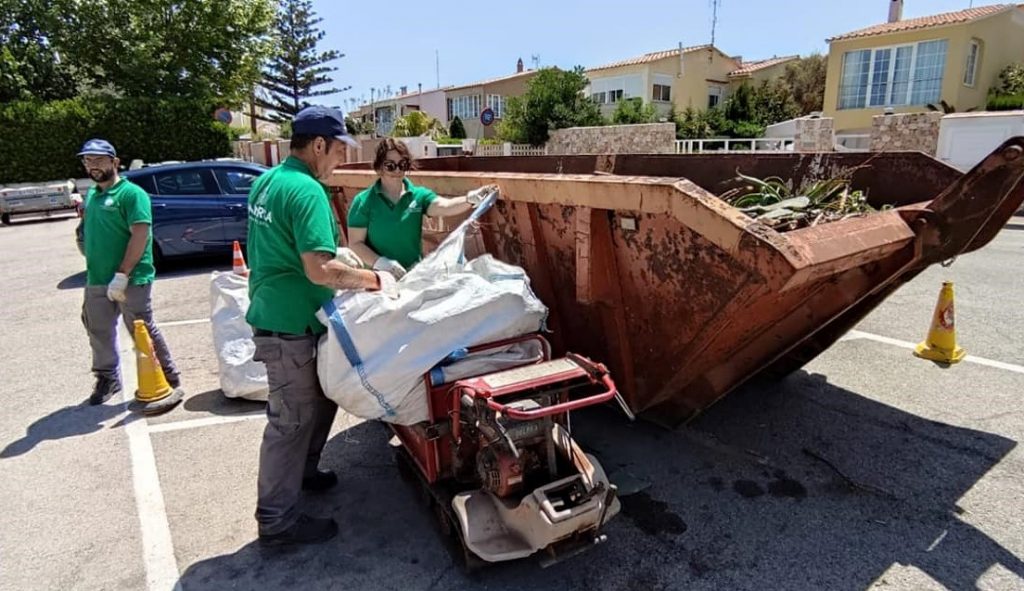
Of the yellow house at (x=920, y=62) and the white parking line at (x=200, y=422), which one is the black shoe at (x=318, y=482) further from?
the yellow house at (x=920, y=62)

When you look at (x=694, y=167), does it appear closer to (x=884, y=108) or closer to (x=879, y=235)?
(x=879, y=235)

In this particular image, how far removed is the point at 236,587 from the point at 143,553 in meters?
0.59

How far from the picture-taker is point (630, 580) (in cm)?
257

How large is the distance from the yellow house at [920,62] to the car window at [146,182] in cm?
2488

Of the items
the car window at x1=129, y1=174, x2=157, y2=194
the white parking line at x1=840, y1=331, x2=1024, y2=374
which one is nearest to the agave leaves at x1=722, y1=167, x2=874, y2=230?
the white parking line at x1=840, y1=331, x2=1024, y2=374

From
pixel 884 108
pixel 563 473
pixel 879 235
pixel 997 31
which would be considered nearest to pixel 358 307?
pixel 563 473

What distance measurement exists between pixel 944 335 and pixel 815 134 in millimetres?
11388

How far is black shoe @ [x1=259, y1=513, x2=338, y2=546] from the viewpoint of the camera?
9.21 ft

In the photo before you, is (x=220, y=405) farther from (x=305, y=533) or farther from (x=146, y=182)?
(x=146, y=182)

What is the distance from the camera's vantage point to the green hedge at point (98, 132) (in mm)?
20672

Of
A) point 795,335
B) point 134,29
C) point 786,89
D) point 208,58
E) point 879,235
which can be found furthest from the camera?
point 786,89

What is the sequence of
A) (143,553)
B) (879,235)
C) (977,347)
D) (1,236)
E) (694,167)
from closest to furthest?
(879,235)
(143,553)
(694,167)
(977,347)
(1,236)

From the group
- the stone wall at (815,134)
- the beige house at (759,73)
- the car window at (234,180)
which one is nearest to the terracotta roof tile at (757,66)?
the beige house at (759,73)

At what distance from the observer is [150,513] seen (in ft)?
10.4
